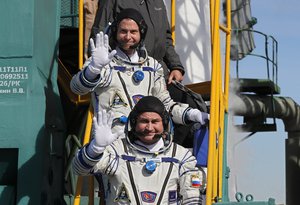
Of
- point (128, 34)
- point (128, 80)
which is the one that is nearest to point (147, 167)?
point (128, 80)

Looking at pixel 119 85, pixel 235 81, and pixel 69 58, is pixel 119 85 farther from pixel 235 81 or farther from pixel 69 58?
pixel 235 81

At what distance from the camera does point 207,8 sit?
6914 millimetres

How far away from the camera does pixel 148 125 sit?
4254 millimetres

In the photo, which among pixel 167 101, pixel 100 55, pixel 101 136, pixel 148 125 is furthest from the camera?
pixel 167 101

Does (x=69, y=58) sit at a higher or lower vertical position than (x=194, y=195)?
higher

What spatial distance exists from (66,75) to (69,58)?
65 centimetres

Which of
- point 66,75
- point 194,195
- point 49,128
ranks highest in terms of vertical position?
point 66,75

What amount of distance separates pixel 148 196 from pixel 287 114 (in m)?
9.71

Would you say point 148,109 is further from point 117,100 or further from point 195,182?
point 117,100

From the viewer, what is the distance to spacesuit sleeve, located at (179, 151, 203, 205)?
4277 millimetres

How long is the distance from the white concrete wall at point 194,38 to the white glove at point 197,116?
1837mm

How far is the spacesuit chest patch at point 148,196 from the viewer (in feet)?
14.0

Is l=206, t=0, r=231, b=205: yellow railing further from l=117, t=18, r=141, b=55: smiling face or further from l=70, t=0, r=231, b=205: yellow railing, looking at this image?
l=117, t=18, r=141, b=55: smiling face

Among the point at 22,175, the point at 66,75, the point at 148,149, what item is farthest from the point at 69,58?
the point at 148,149
